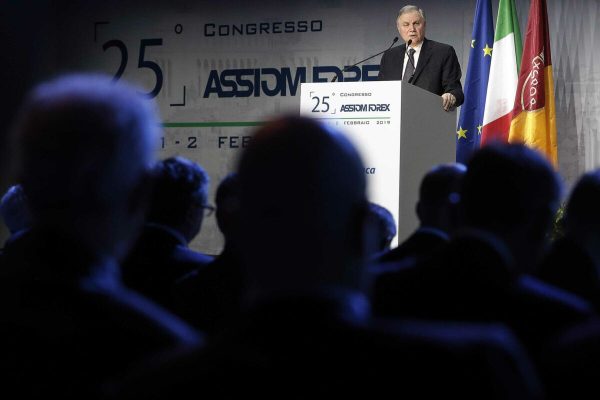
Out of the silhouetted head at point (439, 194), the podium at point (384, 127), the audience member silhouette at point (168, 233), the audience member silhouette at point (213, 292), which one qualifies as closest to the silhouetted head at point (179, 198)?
the audience member silhouette at point (168, 233)

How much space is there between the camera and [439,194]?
9.94 ft

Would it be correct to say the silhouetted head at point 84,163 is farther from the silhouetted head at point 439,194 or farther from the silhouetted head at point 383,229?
the silhouetted head at point 383,229

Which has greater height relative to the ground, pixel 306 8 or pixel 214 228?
pixel 306 8

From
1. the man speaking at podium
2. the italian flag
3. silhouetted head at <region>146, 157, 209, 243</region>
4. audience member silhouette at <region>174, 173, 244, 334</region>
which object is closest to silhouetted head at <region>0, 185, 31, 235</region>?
silhouetted head at <region>146, 157, 209, 243</region>

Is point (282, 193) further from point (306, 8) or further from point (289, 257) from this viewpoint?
point (306, 8)

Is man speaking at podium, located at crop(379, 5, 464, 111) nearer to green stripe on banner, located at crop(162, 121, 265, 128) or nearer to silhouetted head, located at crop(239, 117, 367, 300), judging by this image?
green stripe on banner, located at crop(162, 121, 265, 128)

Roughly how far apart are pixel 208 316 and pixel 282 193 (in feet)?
4.71

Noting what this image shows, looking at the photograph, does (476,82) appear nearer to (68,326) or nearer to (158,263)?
(158,263)

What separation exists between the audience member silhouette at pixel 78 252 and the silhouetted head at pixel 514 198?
71 centimetres

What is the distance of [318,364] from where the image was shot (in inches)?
39.5

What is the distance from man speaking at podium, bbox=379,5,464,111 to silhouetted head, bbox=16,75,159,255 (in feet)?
18.0

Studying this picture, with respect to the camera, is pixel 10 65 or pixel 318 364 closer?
pixel 318 364

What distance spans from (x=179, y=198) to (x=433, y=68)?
4103mm

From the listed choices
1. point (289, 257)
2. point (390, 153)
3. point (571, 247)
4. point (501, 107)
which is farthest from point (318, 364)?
point (501, 107)
